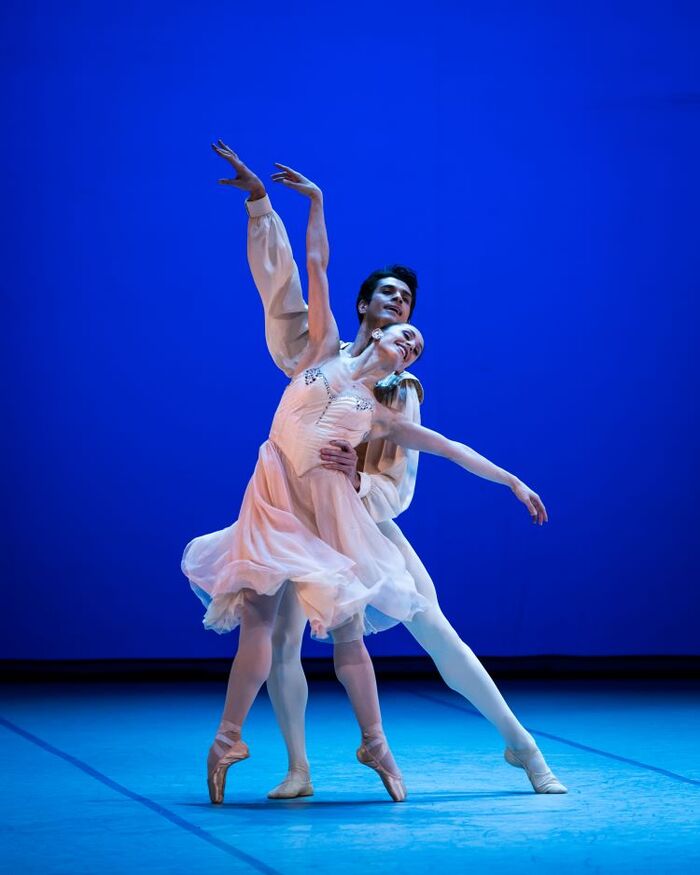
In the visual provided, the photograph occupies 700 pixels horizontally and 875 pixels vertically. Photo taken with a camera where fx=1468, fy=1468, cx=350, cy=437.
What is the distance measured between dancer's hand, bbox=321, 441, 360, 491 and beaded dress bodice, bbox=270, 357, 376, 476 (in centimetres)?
1

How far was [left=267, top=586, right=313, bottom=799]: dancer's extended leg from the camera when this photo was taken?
3.55 metres

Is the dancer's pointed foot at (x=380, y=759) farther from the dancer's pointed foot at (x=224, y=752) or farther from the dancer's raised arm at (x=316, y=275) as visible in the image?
the dancer's raised arm at (x=316, y=275)

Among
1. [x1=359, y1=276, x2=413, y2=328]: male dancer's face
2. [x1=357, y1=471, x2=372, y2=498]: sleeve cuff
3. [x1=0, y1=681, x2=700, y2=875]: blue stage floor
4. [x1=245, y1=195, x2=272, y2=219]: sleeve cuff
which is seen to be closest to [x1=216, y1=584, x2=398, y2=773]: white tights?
[x1=0, y1=681, x2=700, y2=875]: blue stage floor

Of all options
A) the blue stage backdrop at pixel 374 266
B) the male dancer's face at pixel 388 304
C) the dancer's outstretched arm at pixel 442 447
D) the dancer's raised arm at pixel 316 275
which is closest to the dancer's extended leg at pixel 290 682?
the dancer's outstretched arm at pixel 442 447

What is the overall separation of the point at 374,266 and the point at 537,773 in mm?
2647

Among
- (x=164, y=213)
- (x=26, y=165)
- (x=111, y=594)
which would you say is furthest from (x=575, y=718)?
(x=26, y=165)

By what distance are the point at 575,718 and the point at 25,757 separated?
191cm

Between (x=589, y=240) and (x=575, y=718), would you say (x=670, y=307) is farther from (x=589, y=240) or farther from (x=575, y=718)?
(x=575, y=718)

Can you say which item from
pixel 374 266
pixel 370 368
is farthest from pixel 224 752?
pixel 374 266

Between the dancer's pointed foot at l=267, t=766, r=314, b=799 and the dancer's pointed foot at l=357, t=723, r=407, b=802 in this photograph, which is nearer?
the dancer's pointed foot at l=357, t=723, r=407, b=802

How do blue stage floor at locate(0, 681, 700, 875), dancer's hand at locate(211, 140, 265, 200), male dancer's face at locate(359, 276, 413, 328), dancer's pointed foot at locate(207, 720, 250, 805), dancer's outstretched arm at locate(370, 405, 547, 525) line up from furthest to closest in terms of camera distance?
A: male dancer's face at locate(359, 276, 413, 328) → dancer's outstretched arm at locate(370, 405, 547, 525) → dancer's hand at locate(211, 140, 265, 200) → dancer's pointed foot at locate(207, 720, 250, 805) → blue stage floor at locate(0, 681, 700, 875)

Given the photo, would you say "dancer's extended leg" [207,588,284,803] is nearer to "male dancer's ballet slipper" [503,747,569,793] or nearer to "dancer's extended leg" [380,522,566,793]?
"dancer's extended leg" [380,522,566,793]

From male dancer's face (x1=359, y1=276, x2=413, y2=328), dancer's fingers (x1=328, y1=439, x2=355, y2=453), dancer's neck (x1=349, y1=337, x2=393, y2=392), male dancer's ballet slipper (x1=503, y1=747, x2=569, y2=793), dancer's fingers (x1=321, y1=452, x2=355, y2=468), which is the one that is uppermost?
male dancer's face (x1=359, y1=276, x2=413, y2=328)

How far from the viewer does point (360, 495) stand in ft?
11.9
